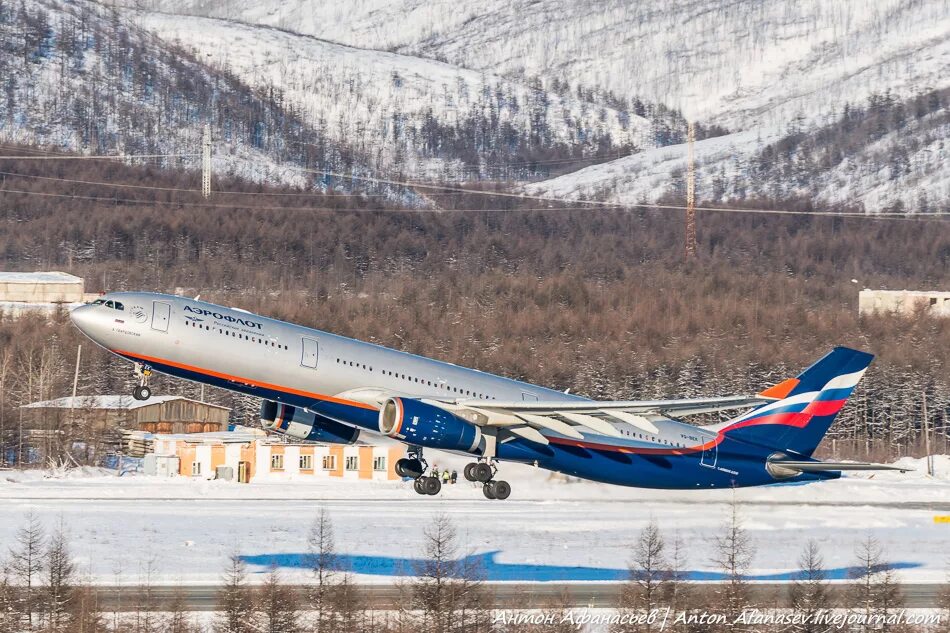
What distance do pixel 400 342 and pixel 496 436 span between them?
107259 mm

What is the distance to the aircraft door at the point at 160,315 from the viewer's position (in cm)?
5059

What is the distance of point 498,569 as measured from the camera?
7050 cm

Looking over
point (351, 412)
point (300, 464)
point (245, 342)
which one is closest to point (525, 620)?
point (351, 412)

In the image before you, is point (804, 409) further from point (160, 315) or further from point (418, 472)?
point (160, 315)

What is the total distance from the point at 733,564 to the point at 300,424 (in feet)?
70.1

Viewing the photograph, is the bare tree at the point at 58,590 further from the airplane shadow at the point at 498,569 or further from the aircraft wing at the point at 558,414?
the aircraft wing at the point at 558,414

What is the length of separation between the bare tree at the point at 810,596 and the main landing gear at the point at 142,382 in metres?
27.1

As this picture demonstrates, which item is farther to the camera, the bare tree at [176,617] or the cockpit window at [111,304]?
the bare tree at [176,617]

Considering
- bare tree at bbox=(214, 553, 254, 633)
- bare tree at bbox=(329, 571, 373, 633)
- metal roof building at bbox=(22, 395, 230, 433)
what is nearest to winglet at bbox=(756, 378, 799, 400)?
bare tree at bbox=(329, 571, 373, 633)

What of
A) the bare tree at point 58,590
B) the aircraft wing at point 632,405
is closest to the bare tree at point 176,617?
the bare tree at point 58,590

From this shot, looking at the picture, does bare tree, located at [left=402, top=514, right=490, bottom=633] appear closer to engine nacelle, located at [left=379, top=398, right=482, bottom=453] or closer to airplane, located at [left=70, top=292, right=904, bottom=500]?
airplane, located at [left=70, top=292, right=904, bottom=500]

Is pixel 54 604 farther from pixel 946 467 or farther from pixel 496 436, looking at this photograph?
pixel 946 467

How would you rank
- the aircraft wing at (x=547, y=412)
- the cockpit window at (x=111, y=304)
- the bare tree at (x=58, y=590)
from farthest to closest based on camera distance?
the bare tree at (x=58, y=590)
the aircraft wing at (x=547, y=412)
the cockpit window at (x=111, y=304)

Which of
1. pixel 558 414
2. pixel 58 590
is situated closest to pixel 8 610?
pixel 58 590
